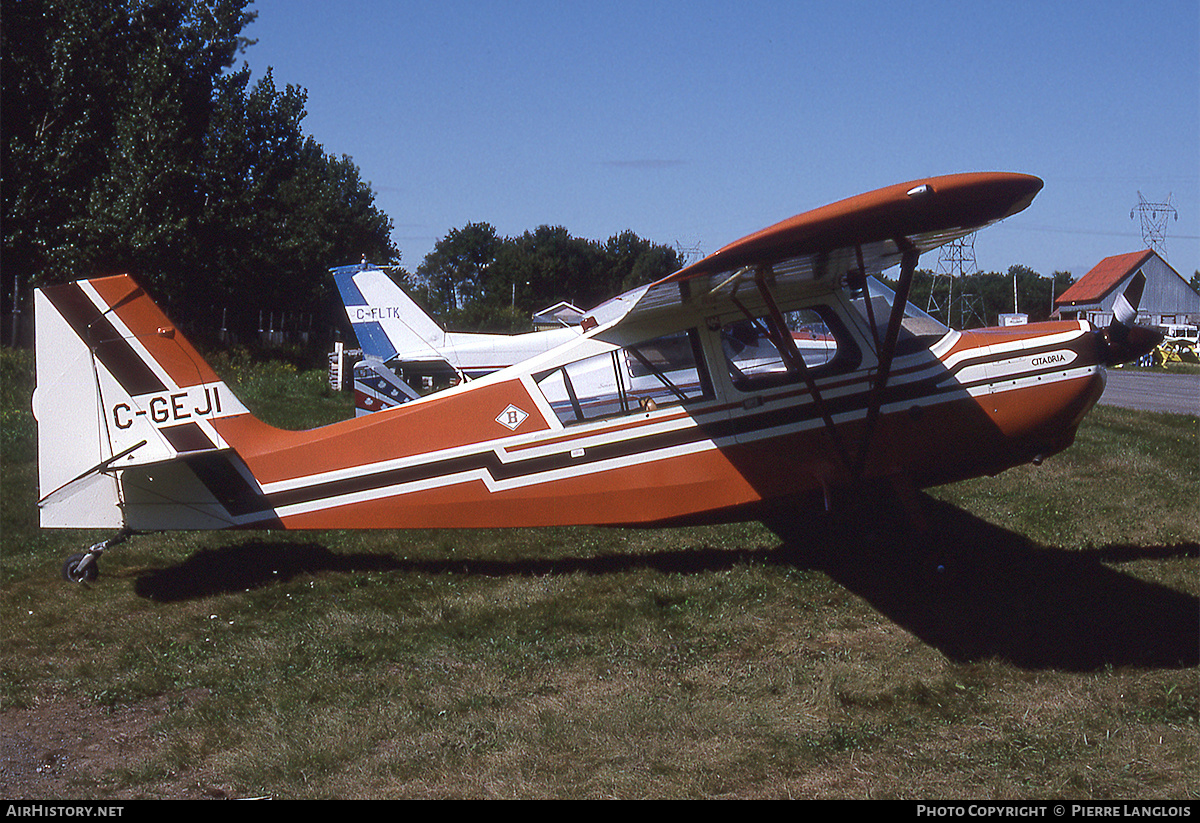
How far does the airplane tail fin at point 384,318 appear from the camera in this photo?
18.8 metres

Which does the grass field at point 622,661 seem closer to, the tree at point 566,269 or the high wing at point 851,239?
the high wing at point 851,239

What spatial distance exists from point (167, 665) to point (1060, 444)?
6.37 meters

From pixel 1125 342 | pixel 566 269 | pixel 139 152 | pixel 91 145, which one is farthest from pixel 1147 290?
pixel 1125 342

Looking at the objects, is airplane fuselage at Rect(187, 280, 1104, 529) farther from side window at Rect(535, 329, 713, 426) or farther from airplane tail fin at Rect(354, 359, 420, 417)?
airplane tail fin at Rect(354, 359, 420, 417)

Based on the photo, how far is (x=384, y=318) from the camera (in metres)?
19.2

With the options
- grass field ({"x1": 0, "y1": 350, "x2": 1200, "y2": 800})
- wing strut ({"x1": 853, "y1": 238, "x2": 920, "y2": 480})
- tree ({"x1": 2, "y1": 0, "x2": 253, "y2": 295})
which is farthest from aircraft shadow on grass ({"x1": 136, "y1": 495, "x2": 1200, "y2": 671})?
tree ({"x1": 2, "y1": 0, "x2": 253, "y2": 295})

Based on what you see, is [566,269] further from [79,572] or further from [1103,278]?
[79,572]

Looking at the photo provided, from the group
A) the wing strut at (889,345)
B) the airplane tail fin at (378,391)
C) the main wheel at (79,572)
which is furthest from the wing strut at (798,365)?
the airplane tail fin at (378,391)

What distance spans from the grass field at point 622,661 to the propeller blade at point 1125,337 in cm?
167

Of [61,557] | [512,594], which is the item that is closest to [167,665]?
[512,594]

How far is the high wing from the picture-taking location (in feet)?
14.5

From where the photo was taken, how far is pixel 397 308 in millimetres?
19031

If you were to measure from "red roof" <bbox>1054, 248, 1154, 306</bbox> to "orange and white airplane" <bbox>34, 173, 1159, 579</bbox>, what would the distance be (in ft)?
181
